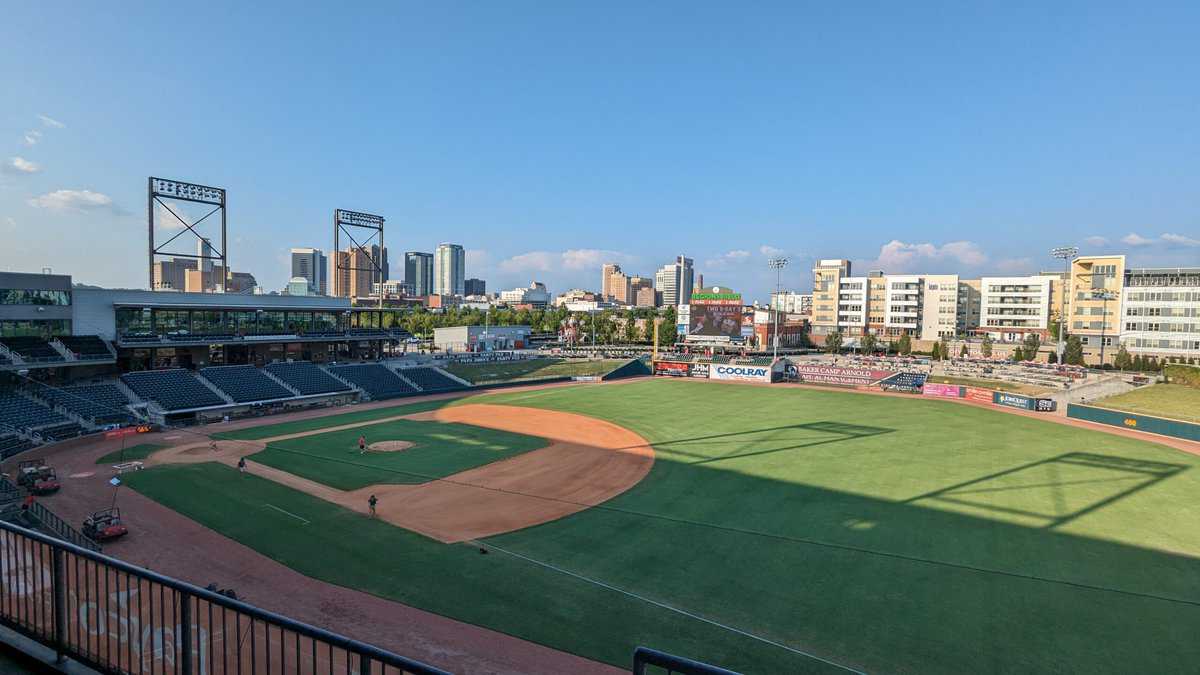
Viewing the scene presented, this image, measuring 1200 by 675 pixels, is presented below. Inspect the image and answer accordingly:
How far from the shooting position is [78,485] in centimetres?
2852

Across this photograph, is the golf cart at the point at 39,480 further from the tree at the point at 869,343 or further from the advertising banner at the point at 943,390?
the tree at the point at 869,343

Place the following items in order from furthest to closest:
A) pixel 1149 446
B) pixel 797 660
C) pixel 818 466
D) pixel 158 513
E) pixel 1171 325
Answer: pixel 1171 325
pixel 1149 446
pixel 818 466
pixel 158 513
pixel 797 660

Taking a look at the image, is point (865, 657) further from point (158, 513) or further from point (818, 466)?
point (158, 513)

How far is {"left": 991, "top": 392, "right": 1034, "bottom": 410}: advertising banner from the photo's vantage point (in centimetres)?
5462

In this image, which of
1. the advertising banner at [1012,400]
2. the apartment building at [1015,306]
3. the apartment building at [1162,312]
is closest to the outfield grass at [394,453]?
the advertising banner at [1012,400]

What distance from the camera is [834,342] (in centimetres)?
11600

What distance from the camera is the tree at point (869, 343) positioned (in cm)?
10906

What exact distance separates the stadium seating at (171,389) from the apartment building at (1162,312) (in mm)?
117607

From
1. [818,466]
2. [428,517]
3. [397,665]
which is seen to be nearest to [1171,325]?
[818,466]

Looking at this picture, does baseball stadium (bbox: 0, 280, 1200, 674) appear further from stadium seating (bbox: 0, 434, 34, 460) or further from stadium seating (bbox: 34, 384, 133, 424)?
stadium seating (bbox: 0, 434, 34, 460)

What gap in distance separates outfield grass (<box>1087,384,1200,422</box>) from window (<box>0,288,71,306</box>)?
9072cm

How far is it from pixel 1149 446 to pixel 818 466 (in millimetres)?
26380

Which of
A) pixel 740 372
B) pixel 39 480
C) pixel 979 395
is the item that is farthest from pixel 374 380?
pixel 979 395

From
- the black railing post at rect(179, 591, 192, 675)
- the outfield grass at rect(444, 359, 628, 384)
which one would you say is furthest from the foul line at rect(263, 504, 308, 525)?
the outfield grass at rect(444, 359, 628, 384)
